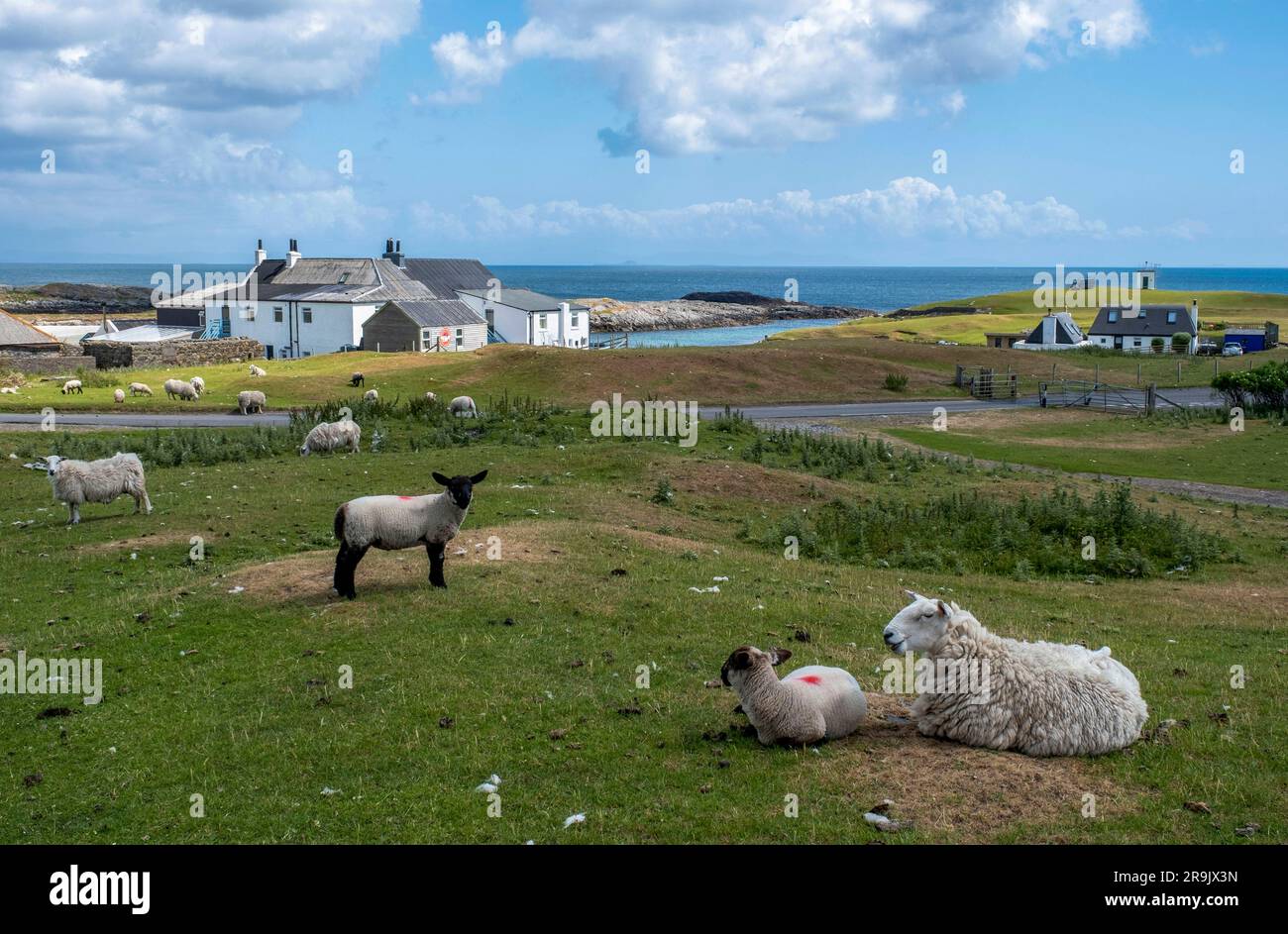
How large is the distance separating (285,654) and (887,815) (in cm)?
867

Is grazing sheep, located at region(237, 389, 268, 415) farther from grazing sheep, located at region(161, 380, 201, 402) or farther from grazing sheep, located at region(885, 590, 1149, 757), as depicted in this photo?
grazing sheep, located at region(885, 590, 1149, 757)

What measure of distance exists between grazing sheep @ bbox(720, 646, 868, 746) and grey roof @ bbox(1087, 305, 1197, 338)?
120 meters

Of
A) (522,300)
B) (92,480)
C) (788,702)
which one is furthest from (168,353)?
(788,702)

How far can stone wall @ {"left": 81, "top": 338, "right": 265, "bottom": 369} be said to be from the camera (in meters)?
74.4

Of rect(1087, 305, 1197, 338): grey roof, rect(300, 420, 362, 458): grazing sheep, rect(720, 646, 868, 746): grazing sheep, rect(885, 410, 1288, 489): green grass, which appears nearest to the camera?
rect(720, 646, 868, 746): grazing sheep

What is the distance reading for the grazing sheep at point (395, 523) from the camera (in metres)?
16.2

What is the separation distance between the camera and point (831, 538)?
82.9ft

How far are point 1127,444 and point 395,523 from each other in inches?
1591

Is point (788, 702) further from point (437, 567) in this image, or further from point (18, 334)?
point (18, 334)

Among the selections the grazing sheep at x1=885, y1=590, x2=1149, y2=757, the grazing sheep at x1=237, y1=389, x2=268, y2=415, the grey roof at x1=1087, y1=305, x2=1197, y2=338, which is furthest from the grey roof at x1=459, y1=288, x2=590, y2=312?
the grazing sheep at x1=885, y1=590, x2=1149, y2=757

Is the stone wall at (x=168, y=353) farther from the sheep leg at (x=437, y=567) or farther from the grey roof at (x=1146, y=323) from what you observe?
the grey roof at (x=1146, y=323)

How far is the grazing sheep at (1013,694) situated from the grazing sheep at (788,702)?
2.68ft

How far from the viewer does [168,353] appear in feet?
253

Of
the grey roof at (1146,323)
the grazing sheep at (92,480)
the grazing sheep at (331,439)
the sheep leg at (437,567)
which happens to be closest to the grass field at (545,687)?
the sheep leg at (437,567)
